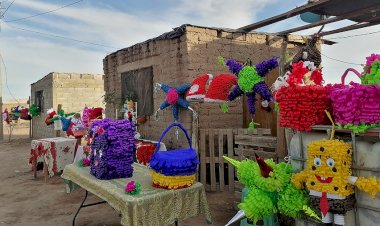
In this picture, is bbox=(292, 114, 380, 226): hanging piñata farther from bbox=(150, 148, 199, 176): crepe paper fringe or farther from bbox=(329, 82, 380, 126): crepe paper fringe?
bbox=(150, 148, 199, 176): crepe paper fringe

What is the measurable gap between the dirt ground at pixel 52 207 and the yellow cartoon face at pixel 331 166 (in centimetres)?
259

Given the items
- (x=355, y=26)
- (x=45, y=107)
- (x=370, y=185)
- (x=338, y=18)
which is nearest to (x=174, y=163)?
(x=370, y=185)

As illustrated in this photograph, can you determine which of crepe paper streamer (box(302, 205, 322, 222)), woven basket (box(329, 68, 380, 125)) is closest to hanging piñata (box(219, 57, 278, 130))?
woven basket (box(329, 68, 380, 125))

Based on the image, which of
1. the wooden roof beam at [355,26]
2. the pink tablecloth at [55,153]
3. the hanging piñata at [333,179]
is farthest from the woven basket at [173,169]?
the wooden roof beam at [355,26]

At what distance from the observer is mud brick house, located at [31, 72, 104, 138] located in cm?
1652

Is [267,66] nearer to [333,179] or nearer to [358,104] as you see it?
[358,104]

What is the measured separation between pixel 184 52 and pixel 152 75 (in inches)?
60.1

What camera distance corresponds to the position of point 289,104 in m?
2.96

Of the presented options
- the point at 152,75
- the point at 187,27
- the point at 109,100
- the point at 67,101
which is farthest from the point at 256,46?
the point at 67,101

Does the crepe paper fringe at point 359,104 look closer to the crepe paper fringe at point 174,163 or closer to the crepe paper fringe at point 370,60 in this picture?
the crepe paper fringe at point 370,60

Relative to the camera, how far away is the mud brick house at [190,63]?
6.95m

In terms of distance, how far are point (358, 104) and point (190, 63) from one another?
4.73 meters

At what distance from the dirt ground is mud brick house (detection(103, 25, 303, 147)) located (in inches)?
73.8

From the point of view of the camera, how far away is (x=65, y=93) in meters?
16.9
